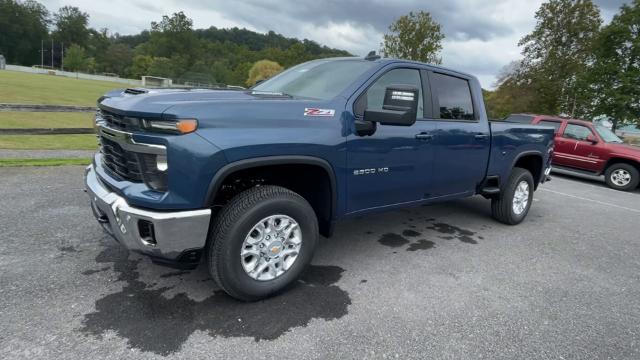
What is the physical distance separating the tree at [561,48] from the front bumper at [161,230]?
23.5 meters

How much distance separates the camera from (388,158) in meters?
3.34

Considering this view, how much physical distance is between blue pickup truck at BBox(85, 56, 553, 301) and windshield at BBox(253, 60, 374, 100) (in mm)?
19

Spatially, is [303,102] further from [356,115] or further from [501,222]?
[501,222]

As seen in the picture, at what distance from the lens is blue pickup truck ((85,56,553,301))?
236 cm

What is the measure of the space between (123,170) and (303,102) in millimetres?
1375

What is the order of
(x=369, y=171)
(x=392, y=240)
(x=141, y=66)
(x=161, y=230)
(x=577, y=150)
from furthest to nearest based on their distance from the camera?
(x=141, y=66), (x=577, y=150), (x=392, y=240), (x=369, y=171), (x=161, y=230)

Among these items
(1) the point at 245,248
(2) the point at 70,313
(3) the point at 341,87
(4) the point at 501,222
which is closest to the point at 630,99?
(4) the point at 501,222

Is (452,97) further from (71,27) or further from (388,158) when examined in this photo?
(71,27)

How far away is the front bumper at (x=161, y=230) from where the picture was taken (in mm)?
2330

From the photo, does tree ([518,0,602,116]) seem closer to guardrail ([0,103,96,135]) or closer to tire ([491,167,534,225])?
tire ([491,167,534,225])

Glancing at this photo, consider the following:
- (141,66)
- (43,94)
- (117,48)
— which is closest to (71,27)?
(117,48)

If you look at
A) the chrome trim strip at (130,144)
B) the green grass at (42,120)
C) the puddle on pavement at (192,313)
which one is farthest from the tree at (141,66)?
the puddle on pavement at (192,313)

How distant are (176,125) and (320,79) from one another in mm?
1624

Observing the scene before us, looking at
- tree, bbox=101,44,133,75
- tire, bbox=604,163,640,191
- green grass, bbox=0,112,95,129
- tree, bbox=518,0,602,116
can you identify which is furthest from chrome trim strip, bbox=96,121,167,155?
tree, bbox=101,44,133,75
